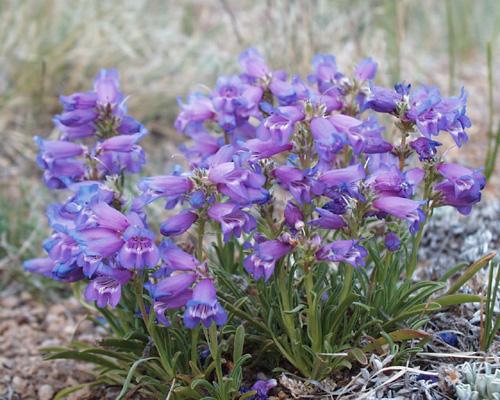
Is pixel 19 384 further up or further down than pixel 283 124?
further down

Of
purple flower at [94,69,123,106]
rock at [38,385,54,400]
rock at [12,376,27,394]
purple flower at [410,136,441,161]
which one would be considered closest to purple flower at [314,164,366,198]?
purple flower at [410,136,441,161]

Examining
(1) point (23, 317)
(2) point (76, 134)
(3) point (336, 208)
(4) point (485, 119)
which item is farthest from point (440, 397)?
(4) point (485, 119)

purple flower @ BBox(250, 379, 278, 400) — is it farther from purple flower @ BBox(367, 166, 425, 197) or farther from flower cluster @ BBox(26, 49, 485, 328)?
purple flower @ BBox(367, 166, 425, 197)

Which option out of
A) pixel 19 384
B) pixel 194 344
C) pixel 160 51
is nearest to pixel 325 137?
pixel 194 344

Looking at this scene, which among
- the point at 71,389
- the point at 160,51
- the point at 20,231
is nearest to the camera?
the point at 71,389

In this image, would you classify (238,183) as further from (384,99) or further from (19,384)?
(19,384)

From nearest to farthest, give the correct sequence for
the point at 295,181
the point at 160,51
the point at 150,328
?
1. the point at 295,181
2. the point at 150,328
3. the point at 160,51

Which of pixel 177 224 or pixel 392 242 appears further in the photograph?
pixel 392 242
